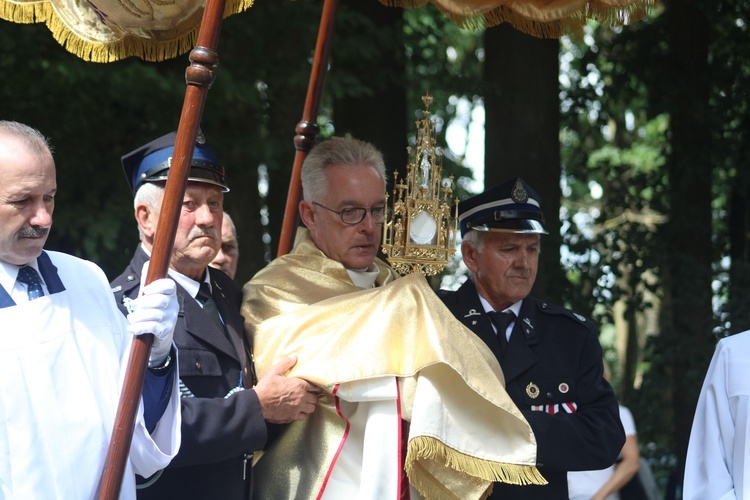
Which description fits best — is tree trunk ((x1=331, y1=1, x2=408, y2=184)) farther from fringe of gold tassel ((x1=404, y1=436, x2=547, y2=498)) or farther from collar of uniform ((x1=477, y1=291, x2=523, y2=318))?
fringe of gold tassel ((x1=404, y1=436, x2=547, y2=498))

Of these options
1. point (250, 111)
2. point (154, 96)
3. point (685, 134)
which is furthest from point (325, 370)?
point (685, 134)

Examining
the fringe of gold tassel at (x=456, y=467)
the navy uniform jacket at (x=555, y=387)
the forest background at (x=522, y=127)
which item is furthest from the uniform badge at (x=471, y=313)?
the forest background at (x=522, y=127)

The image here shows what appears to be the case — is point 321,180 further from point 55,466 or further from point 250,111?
point 250,111

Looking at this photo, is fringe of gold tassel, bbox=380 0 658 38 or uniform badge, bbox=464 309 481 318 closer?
uniform badge, bbox=464 309 481 318

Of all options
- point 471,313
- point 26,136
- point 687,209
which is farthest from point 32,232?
point 687,209

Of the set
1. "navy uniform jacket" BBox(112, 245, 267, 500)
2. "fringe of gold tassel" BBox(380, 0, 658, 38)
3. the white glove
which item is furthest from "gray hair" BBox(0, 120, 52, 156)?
"fringe of gold tassel" BBox(380, 0, 658, 38)

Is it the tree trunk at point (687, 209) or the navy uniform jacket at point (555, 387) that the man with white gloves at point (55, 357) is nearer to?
the navy uniform jacket at point (555, 387)

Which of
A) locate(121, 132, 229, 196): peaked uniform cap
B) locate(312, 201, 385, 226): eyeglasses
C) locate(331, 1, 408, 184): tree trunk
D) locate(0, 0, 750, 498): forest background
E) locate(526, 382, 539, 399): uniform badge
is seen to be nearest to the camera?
locate(121, 132, 229, 196): peaked uniform cap

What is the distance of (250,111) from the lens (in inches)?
313

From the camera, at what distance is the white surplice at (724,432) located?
3.75 metres

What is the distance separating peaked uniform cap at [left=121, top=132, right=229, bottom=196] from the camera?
4.01 meters

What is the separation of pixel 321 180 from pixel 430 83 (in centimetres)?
502

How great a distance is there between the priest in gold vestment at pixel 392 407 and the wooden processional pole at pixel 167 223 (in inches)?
28.5

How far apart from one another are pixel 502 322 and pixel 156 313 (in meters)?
1.62
